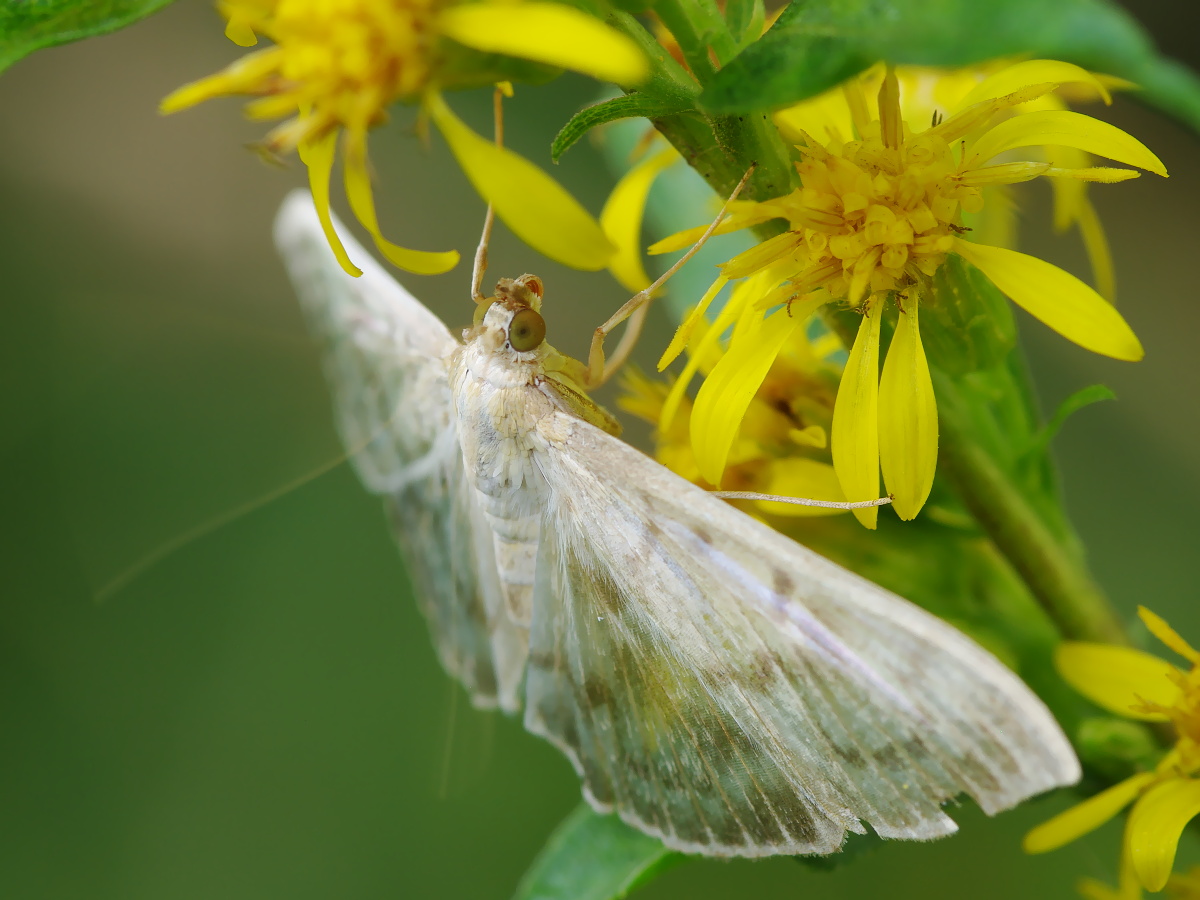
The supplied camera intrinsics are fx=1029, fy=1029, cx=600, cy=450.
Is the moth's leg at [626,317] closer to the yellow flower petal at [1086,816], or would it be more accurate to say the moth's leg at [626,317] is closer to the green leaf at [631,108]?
the green leaf at [631,108]

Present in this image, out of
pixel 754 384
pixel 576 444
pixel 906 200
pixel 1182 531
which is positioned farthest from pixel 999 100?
pixel 1182 531

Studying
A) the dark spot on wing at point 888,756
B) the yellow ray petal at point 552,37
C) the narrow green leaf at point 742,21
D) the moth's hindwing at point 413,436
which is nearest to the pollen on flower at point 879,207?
the narrow green leaf at point 742,21

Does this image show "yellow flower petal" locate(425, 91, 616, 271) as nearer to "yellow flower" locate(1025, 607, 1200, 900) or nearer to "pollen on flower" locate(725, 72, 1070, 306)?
"pollen on flower" locate(725, 72, 1070, 306)

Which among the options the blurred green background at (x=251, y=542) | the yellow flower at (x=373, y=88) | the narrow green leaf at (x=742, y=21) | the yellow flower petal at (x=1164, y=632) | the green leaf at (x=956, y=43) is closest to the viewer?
the green leaf at (x=956, y=43)

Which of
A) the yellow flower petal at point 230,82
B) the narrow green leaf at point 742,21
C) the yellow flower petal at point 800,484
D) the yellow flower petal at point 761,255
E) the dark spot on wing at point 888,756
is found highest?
the yellow flower petal at point 230,82

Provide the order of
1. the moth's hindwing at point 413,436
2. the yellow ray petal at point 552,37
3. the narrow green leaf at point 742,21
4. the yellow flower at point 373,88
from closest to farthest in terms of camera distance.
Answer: the yellow ray petal at point 552,37 < the yellow flower at point 373,88 < the narrow green leaf at point 742,21 < the moth's hindwing at point 413,436

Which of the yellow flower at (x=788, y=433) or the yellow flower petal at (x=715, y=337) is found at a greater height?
→ the yellow flower petal at (x=715, y=337)

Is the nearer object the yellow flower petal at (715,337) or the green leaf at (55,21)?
the green leaf at (55,21)
